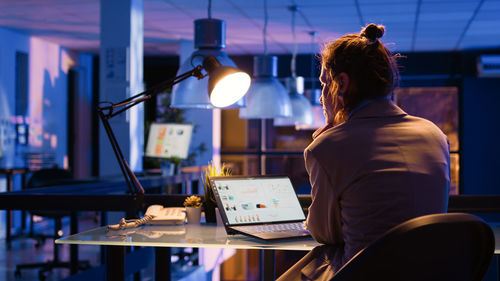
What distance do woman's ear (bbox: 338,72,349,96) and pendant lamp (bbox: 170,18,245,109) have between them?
4.56 ft

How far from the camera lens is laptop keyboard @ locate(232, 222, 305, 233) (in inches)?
89.2

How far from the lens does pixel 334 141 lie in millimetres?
1480

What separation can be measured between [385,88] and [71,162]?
29.7ft

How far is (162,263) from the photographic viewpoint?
8.34 ft

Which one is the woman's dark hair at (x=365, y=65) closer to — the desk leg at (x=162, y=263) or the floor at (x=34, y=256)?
the desk leg at (x=162, y=263)

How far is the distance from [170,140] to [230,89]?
352cm

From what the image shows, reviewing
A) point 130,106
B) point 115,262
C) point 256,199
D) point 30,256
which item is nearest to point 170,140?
point 30,256

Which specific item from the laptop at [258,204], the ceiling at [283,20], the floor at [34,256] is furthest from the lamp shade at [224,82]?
the ceiling at [283,20]

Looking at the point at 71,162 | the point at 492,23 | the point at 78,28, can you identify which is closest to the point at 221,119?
the point at 71,162

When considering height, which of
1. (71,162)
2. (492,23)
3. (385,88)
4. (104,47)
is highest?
(492,23)

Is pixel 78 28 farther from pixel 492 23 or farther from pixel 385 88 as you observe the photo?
pixel 385 88

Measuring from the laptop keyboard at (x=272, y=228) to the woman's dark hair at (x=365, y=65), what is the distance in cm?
83

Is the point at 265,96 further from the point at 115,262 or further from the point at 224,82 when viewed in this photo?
the point at 115,262

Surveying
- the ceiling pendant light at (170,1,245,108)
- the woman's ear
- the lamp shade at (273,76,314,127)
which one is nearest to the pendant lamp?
the ceiling pendant light at (170,1,245,108)
